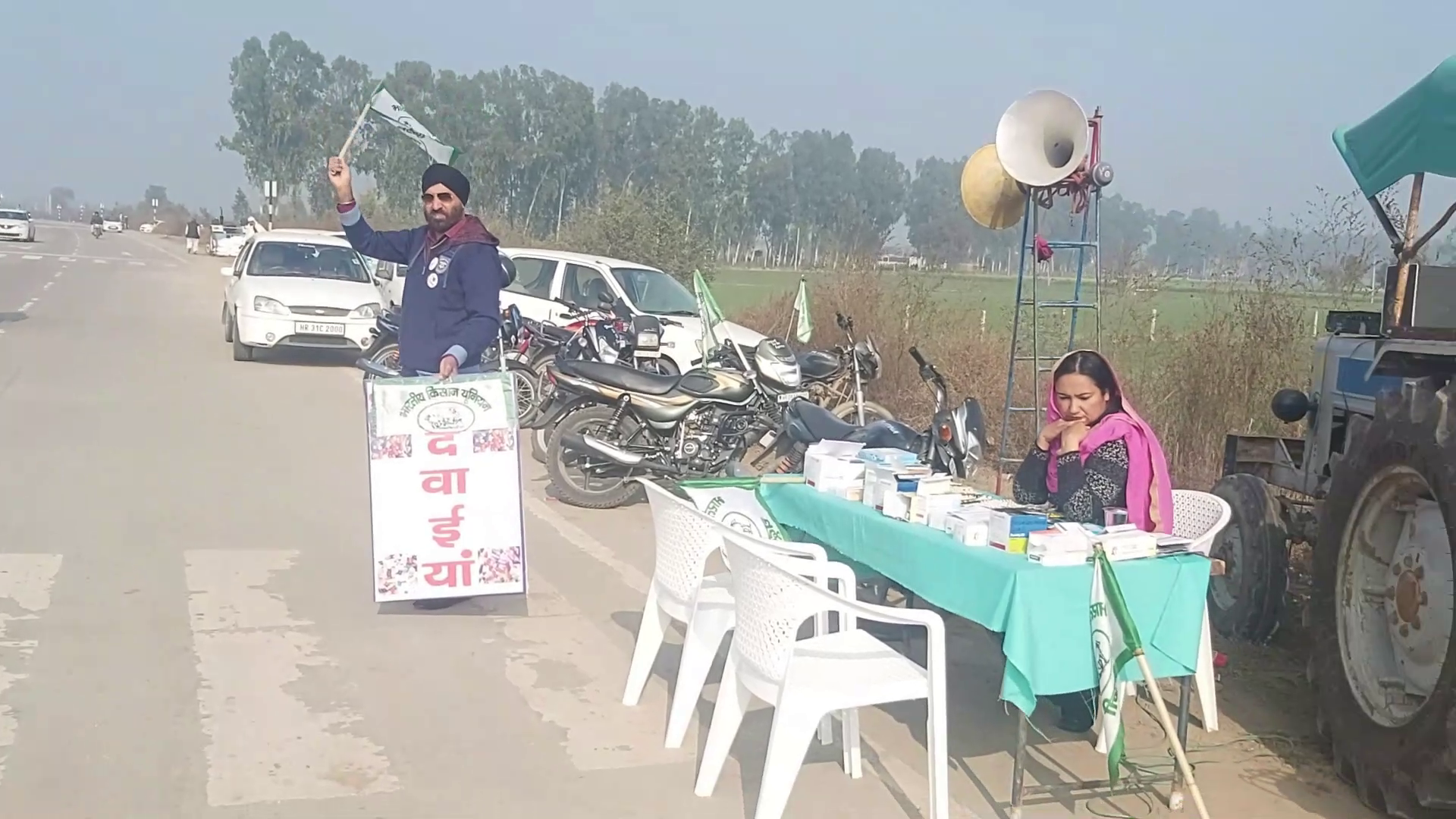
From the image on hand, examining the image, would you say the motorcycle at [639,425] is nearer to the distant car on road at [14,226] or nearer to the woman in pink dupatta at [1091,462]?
the woman in pink dupatta at [1091,462]

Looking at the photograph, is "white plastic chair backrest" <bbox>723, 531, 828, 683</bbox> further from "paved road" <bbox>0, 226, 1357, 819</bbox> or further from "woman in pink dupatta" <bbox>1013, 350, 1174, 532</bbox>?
"woman in pink dupatta" <bbox>1013, 350, 1174, 532</bbox>

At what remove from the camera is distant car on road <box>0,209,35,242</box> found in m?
57.7

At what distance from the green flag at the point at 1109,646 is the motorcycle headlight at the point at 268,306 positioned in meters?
13.9

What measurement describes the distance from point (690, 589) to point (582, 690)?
891mm

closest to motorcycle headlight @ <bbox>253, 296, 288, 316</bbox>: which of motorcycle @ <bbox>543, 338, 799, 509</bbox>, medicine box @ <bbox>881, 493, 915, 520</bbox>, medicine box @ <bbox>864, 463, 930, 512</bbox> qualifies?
motorcycle @ <bbox>543, 338, 799, 509</bbox>

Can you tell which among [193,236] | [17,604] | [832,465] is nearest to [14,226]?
[193,236]

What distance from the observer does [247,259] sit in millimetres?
16953

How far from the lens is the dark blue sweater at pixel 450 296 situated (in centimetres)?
609

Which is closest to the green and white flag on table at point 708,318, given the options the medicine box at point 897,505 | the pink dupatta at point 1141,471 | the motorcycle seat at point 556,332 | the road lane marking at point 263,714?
the motorcycle seat at point 556,332

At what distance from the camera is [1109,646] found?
3.86 metres

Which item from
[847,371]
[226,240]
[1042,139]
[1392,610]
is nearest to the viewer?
[1392,610]

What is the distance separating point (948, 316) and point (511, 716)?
9.85m

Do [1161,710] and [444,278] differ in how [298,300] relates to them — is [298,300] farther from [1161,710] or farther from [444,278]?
[1161,710]

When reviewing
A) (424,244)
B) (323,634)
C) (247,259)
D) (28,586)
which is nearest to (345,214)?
(424,244)
